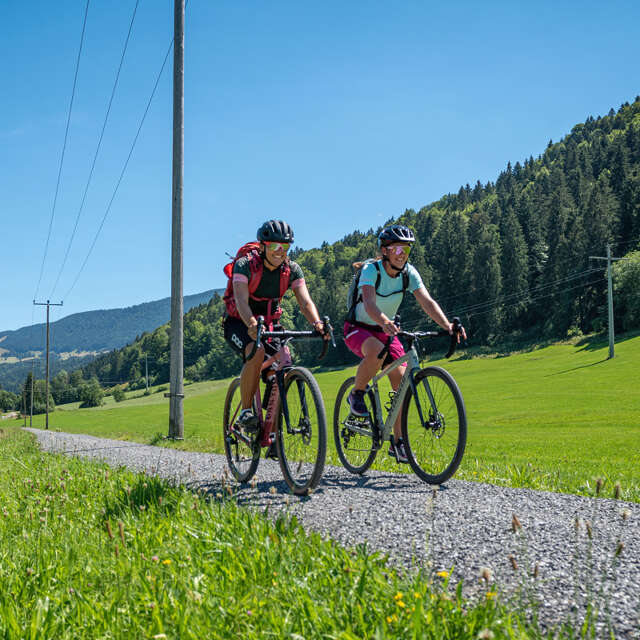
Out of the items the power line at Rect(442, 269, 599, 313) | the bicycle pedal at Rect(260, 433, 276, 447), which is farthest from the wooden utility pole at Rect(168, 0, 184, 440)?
the power line at Rect(442, 269, 599, 313)

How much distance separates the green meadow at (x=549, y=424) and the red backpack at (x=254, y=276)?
241cm

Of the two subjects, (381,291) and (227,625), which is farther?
(381,291)

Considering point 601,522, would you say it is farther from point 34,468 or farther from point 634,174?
point 634,174

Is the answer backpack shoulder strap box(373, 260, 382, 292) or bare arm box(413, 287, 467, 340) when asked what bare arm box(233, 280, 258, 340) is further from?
bare arm box(413, 287, 467, 340)

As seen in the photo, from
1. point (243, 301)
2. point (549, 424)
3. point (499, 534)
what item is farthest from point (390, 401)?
point (549, 424)

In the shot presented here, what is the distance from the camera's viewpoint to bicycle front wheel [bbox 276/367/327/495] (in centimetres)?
454

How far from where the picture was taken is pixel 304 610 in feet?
7.35

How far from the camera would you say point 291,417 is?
4969 mm

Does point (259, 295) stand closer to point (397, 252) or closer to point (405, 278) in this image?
point (397, 252)

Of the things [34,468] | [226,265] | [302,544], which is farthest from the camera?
[34,468]

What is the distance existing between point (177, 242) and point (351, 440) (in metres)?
8.50

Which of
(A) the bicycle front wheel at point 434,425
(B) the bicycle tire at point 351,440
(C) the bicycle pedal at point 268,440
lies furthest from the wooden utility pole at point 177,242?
(A) the bicycle front wheel at point 434,425

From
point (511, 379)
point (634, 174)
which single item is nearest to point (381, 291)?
point (511, 379)

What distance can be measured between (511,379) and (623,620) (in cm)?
5229
